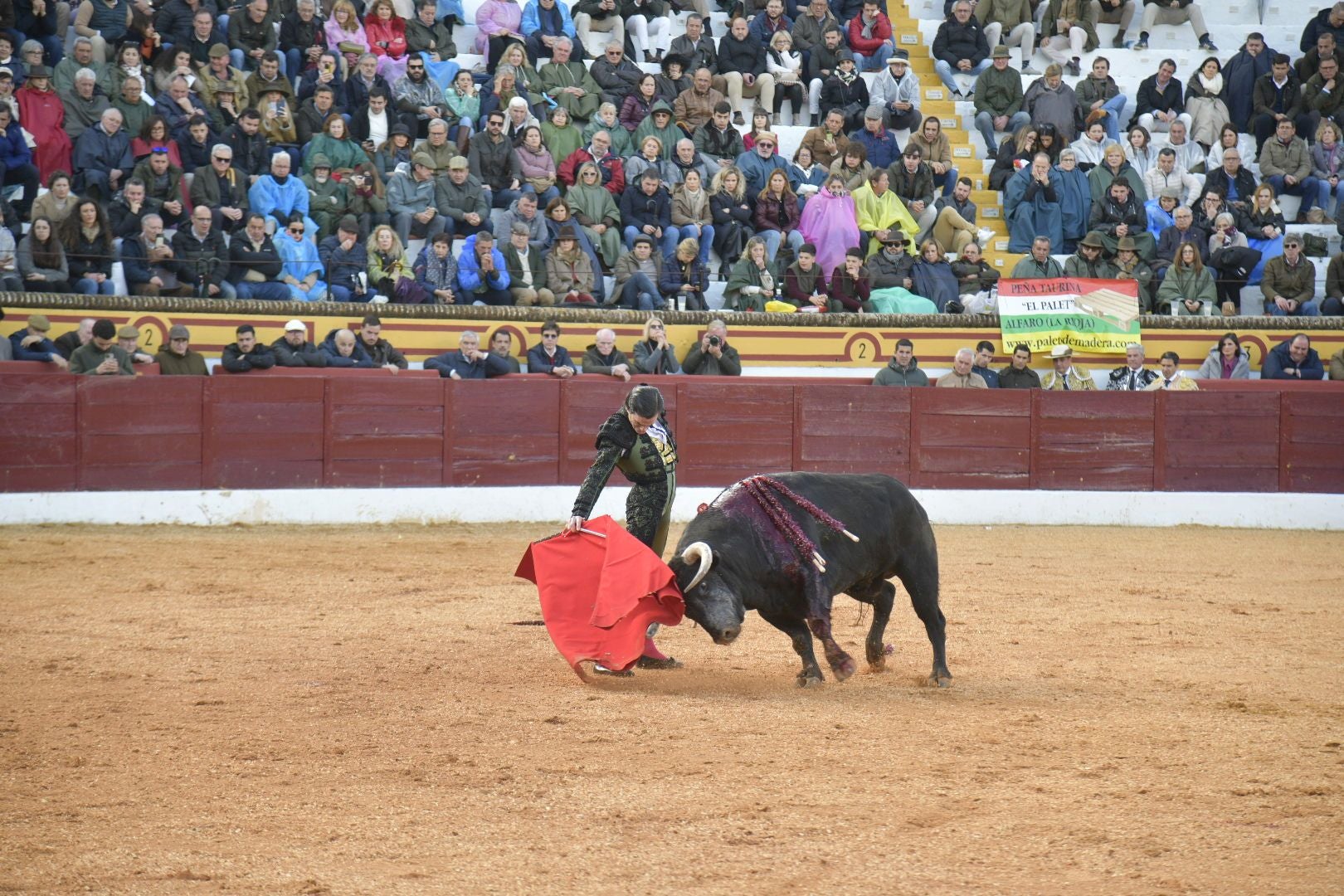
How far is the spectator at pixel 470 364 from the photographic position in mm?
12234

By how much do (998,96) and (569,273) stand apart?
20.9 ft

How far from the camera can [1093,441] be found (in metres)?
13.2

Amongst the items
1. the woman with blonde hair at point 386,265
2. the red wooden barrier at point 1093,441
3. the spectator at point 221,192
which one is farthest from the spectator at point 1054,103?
the spectator at point 221,192

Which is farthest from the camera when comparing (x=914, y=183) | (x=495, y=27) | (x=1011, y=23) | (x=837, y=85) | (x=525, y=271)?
(x=1011, y=23)

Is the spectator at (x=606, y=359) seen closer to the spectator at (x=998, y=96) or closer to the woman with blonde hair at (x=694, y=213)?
the woman with blonde hair at (x=694, y=213)

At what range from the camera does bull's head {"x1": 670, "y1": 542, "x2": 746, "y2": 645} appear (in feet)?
18.7

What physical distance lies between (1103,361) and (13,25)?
10.9m

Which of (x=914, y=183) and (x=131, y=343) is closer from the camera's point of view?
(x=131, y=343)

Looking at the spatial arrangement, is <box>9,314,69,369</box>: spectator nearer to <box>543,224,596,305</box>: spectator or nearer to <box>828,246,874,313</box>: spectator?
<box>543,224,596,305</box>: spectator

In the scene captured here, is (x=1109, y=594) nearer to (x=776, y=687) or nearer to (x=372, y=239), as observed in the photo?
(x=776, y=687)

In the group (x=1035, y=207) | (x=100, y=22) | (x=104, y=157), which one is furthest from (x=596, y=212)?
(x=100, y=22)

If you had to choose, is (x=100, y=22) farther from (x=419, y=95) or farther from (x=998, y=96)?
(x=998, y=96)

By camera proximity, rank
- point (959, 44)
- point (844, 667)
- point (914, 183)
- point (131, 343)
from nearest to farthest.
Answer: point (844, 667)
point (131, 343)
point (914, 183)
point (959, 44)

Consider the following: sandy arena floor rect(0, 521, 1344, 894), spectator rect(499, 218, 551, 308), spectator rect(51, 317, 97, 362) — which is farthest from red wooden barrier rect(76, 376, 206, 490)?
spectator rect(499, 218, 551, 308)
